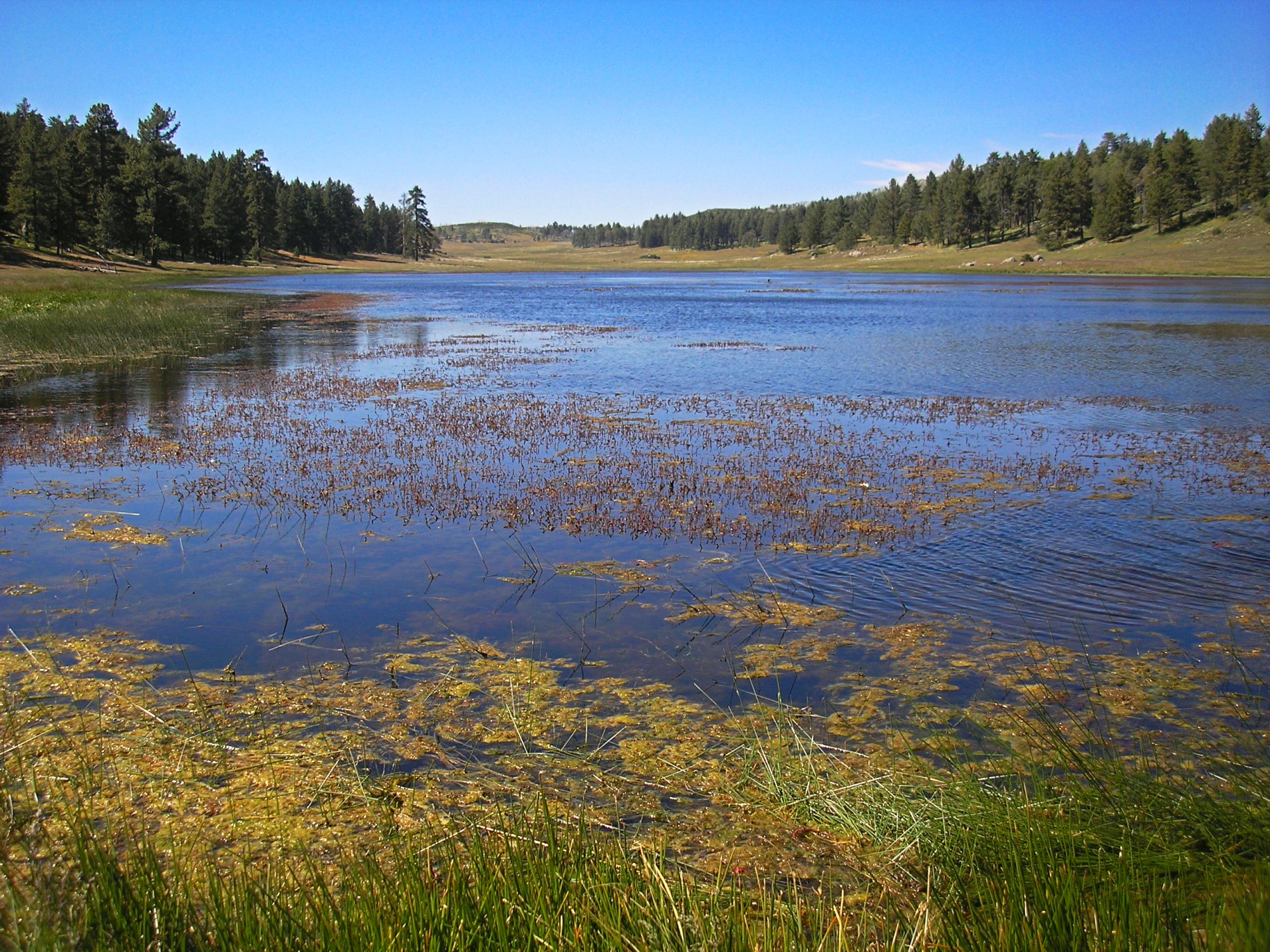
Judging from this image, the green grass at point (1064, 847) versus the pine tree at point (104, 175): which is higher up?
the pine tree at point (104, 175)

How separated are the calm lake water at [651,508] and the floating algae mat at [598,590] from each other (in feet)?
0.25

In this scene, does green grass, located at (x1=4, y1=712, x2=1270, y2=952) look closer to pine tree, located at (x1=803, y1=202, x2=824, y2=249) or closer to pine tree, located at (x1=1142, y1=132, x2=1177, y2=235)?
pine tree, located at (x1=1142, y1=132, x2=1177, y2=235)

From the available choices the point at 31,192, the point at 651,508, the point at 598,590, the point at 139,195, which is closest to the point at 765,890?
the point at 598,590

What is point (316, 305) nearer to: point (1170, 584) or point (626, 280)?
point (1170, 584)

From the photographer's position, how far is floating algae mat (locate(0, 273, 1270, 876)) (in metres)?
6.01

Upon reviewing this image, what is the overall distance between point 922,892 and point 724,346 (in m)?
32.0

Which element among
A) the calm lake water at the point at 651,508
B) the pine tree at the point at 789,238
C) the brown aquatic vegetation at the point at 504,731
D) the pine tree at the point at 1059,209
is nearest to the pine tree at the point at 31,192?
the calm lake water at the point at 651,508

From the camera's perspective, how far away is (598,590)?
9.59 metres

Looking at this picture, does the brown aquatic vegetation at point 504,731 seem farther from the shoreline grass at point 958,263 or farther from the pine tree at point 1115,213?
the pine tree at point 1115,213

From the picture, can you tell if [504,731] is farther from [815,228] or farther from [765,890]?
[815,228]

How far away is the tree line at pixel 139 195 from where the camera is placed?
250 ft

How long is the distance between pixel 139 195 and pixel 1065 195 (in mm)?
111316

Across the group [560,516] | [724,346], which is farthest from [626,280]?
[560,516]

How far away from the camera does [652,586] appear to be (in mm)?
9688
